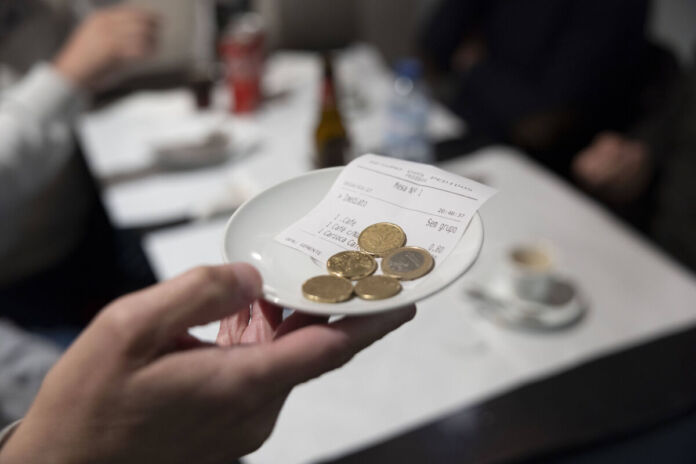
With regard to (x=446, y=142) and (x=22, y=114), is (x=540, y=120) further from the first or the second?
(x=22, y=114)

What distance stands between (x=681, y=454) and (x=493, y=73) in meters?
1.44

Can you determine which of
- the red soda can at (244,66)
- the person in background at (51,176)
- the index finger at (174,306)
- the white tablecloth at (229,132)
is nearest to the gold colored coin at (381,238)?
the index finger at (174,306)

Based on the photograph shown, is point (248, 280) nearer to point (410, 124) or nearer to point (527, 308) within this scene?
point (527, 308)

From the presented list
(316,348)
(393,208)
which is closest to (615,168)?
(393,208)

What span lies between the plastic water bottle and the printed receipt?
77 centimetres

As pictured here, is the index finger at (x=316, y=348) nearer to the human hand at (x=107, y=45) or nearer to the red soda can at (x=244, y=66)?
the human hand at (x=107, y=45)

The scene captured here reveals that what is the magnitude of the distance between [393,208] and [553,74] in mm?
1466

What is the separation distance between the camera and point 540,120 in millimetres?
1422

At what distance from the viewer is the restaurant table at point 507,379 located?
65cm

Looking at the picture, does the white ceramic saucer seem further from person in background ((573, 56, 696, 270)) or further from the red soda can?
the red soda can

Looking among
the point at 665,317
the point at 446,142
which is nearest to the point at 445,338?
the point at 665,317

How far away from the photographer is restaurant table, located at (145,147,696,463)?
65cm

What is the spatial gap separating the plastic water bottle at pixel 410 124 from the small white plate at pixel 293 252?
0.77 metres

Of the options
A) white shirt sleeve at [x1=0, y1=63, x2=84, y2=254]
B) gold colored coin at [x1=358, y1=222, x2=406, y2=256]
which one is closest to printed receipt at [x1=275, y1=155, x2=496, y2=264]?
gold colored coin at [x1=358, y1=222, x2=406, y2=256]
